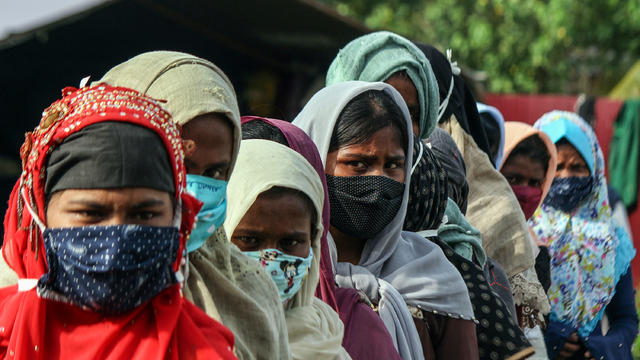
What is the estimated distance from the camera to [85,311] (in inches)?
76.3

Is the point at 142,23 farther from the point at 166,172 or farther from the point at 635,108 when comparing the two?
the point at 166,172

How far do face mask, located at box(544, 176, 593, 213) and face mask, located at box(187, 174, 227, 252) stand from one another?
137 inches

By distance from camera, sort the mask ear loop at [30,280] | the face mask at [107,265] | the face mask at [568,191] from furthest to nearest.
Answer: the face mask at [568,191]
the mask ear loop at [30,280]
the face mask at [107,265]

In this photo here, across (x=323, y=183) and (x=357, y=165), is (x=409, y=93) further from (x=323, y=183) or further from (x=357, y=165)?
(x=323, y=183)

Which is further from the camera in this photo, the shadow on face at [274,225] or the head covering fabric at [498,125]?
the head covering fabric at [498,125]

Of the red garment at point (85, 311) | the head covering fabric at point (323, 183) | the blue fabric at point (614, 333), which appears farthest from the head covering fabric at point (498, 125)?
the red garment at point (85, 311)

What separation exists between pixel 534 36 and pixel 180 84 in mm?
13416

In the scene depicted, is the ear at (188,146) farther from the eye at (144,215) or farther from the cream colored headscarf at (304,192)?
the cream colored headscarf at (304,192)

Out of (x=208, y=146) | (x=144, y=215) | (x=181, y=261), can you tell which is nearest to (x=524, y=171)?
(x=208, y=146)

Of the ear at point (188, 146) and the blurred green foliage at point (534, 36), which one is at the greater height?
the ear at point (188, 146)

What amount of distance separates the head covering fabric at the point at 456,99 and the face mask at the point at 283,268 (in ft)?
6.26

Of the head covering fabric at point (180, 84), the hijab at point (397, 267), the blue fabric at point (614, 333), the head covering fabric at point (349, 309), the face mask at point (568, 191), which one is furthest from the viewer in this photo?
the face mask at point (568, 191)

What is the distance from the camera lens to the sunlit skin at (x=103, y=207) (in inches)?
74.8

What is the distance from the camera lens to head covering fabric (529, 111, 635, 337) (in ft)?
17.4
